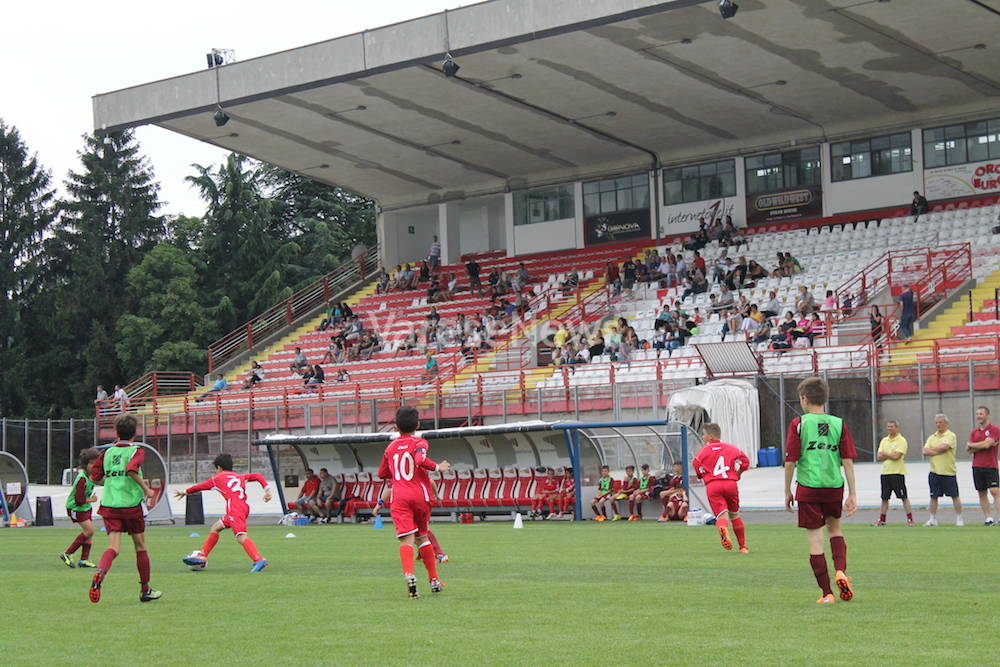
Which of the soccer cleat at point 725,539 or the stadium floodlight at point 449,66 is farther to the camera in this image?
the stadium floodlight at point 449,66

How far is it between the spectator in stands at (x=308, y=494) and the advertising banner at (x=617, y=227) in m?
23.7

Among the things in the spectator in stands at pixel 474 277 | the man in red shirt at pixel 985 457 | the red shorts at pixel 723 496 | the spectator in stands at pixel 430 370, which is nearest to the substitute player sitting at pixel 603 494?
the man in red shirt at pixel 985 457

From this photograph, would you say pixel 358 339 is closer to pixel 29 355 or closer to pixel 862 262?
pixel 862 262

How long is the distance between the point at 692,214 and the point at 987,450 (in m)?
30.8

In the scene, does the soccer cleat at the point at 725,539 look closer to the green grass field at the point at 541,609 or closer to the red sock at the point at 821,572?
the green grass field at the point at 541,609

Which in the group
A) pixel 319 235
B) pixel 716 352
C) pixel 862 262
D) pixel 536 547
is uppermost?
pixel 319 235

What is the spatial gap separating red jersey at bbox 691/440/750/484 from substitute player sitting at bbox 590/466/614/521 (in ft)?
31.4

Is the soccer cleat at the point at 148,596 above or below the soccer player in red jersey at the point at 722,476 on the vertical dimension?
below

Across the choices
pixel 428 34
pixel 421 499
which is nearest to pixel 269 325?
pixel 428 34

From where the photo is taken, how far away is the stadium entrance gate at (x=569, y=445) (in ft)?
92.1

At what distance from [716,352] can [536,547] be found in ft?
55.1

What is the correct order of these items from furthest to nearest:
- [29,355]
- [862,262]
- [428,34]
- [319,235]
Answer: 1. [319,235]
2. [29,355]
3. [862,262]
4. [428,34]

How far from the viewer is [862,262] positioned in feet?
141

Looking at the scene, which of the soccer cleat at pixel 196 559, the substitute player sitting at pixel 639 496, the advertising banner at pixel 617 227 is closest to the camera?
the soccer cleat at pixel 196 559
